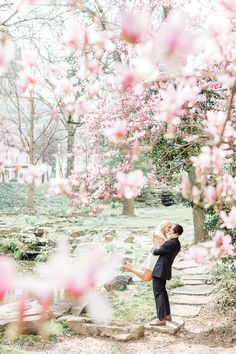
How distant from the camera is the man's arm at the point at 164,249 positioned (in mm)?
5941

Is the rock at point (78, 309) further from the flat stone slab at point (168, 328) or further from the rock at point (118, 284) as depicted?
the rock at point (118, 284)

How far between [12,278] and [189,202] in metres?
8.39

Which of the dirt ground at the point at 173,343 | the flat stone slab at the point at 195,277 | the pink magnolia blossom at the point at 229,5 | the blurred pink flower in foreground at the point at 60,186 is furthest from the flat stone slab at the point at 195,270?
the pink magnolia blossom at the point at 229,5

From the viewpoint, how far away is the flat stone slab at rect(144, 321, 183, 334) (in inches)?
233

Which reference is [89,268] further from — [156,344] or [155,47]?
[156,344]

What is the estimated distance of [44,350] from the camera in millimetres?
5434

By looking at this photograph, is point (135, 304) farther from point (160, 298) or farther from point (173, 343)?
point (173, 343)

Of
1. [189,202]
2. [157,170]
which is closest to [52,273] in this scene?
[157,170]

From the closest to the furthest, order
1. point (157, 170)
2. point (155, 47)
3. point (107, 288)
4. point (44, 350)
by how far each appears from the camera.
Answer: point (155, 47), point (44, 350), point (107, 288), point (157, 170)

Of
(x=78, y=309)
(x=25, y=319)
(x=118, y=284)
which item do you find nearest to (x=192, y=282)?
(x=118, y=284)

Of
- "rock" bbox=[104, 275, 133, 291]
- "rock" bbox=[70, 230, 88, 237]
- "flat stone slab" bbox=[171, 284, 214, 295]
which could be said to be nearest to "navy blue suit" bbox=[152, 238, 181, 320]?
"flat stone slab" bbox=[171, 284, 214, 295]

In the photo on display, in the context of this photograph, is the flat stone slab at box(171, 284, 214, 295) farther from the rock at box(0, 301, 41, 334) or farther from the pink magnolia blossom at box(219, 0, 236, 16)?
the pink magnolia blossom at box(219, 0, 236, 16)

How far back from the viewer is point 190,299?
732 centimetres

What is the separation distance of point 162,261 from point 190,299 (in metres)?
1.61
